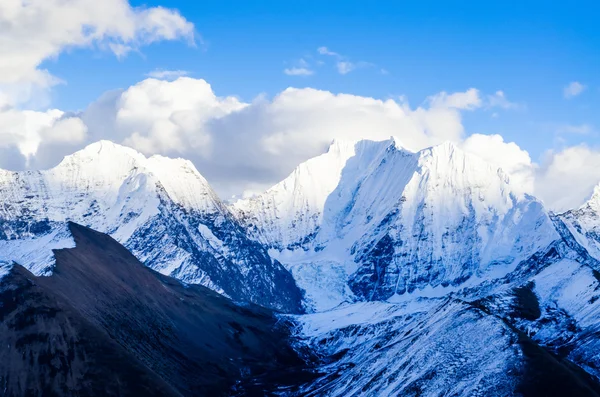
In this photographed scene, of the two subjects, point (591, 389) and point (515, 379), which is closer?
point (591, 389)

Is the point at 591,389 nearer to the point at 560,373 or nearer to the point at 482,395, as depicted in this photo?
the point at 560,373

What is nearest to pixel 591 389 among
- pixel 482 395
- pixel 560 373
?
pixel 560 373

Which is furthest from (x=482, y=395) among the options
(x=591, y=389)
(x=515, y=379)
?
(x=591, y=389)

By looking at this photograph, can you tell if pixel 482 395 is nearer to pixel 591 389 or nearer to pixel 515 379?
pixel 515 379
